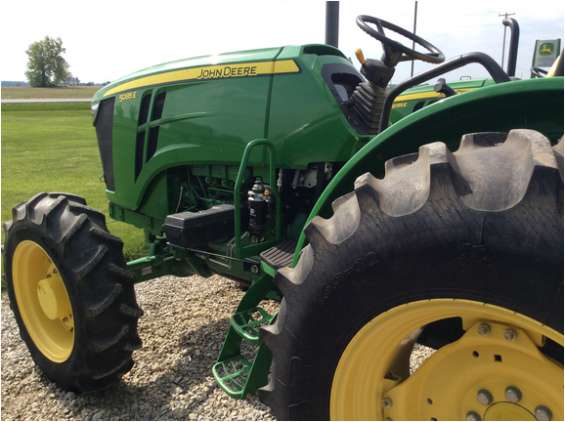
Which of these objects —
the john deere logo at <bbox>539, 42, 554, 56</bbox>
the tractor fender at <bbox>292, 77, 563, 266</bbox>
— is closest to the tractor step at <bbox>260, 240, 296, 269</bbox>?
the tractor fender at <bbox>292, 77, 563, 266</bbox>

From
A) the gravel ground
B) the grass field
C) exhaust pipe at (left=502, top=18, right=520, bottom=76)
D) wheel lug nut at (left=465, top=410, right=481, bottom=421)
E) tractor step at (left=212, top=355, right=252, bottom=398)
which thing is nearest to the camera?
wheel lug nut at (left=465, top=410, right=481, bottom=421)

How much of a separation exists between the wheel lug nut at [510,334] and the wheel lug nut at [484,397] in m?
0.19

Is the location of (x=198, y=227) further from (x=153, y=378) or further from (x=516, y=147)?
(x=516, y=147)

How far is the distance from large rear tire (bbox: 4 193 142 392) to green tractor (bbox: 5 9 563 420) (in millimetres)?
11

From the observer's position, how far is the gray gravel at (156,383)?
2.62 m

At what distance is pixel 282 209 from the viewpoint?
2.72 m

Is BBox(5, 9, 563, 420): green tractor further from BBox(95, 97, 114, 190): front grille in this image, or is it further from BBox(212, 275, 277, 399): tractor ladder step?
BBox(95, 97, 114, 190): front grille

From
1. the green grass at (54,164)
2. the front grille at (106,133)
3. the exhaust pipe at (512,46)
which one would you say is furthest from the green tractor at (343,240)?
the green grass at (54,164)

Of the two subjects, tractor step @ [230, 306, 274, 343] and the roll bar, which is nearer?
the roll bar

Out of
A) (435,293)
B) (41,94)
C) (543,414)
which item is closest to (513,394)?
(543,414)

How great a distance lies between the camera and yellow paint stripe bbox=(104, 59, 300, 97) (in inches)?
102

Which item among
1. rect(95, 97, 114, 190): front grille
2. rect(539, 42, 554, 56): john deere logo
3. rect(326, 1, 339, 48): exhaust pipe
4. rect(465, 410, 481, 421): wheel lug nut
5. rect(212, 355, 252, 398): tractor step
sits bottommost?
rect(212, 355, 252, 398): tractor step

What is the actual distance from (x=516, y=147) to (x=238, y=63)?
5.82 ft

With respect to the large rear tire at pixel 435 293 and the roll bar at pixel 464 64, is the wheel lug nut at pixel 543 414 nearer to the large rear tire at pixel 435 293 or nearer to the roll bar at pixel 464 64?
the large rear tire at pixel 435 293
